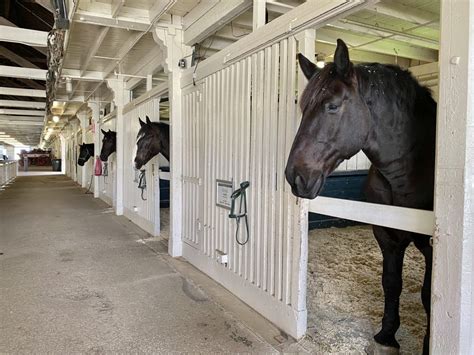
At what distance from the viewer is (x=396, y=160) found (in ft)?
5.80

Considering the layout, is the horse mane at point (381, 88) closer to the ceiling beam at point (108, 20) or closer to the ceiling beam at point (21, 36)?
the ceiling beam at point (108, 20)

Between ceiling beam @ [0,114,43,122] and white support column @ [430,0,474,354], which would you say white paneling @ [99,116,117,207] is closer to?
white support column @ [430,0,474,354]

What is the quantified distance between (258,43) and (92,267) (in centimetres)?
279

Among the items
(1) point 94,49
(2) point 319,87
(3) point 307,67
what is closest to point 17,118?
(1) point 94,49

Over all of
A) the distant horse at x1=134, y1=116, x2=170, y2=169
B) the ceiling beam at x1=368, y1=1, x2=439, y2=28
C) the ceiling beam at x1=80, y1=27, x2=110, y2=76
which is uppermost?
the ceiling beam at x1=80, y1=27, x2=110, y2=76

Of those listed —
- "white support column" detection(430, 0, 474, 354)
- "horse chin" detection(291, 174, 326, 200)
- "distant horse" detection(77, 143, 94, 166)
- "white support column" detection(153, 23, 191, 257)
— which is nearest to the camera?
"white support column" detection(430, 0, 474, 354)

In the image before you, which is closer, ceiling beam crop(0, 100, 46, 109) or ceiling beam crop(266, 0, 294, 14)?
ceiling beam crop(266, 0, 294, 14)

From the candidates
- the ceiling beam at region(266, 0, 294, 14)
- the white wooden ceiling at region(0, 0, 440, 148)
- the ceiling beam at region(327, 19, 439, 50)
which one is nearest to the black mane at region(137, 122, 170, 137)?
the white wooden ceiling at region(0, 0, 440, 148)

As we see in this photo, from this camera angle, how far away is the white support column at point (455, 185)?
4.19 feet

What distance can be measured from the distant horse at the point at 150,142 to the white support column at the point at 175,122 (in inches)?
35.3

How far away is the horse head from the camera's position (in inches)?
63.2

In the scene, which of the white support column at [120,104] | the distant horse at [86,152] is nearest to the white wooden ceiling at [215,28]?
the white support column at [120,104]

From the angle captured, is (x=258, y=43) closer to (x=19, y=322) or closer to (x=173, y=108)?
(x=173, y=108)

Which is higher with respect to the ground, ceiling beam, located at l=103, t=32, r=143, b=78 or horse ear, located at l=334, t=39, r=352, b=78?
ceiling beam, located at l=103, t=32, r=143, b=78
